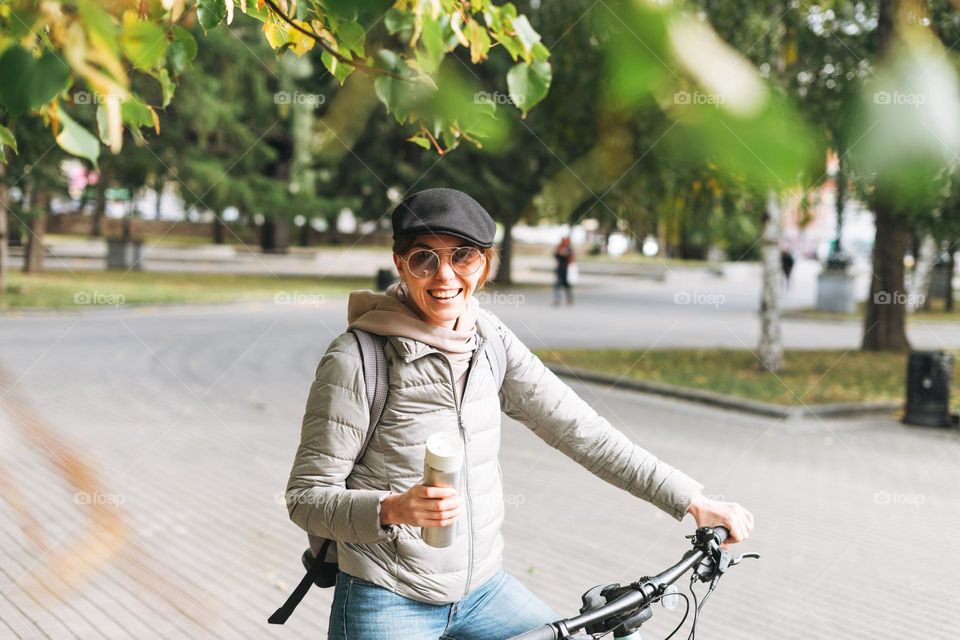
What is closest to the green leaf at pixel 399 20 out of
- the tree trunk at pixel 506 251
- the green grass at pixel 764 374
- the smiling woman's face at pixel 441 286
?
the smiling woman's face at pixel 441 286

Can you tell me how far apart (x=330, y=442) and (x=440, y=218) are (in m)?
0.55

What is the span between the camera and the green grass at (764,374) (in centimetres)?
1235

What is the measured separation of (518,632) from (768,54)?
10.7m

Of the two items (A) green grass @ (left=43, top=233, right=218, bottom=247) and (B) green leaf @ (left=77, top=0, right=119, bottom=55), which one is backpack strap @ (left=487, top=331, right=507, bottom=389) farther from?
(A) green grass @ (left=43, top=233, right=218, bottom=247)

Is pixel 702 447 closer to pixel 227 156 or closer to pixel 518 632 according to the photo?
pixel 518 632

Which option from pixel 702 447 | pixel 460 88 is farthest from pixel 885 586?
pixel 460 88

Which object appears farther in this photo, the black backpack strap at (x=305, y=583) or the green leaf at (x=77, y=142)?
the black backpack strap at (x=305, y=583)

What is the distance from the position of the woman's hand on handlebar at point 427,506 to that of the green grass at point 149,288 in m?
19.2

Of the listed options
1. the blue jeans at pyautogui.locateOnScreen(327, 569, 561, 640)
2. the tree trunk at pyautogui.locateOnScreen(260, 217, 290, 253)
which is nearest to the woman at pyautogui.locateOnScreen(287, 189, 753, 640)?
the blue jeans at pyautogui.locateOnScreen(327, 569, 561, 640)

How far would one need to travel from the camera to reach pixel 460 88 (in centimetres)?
108

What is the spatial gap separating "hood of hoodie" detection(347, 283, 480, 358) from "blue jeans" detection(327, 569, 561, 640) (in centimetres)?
56

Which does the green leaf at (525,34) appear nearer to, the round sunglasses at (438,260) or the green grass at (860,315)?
the round sunglasses at (438,260)

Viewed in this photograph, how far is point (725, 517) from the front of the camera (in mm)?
2453

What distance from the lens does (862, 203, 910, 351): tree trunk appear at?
1670 cm
